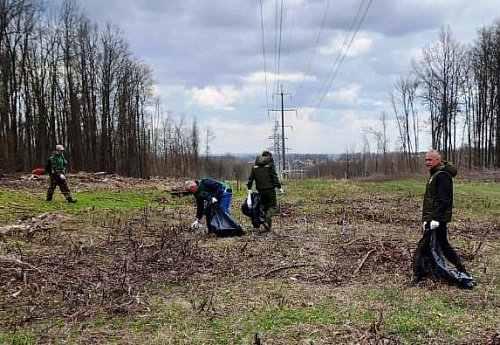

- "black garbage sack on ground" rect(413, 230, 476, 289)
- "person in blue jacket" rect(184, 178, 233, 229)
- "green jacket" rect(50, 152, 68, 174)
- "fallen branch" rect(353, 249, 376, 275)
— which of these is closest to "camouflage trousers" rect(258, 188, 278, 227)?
"person in blue jacket" rect(184, 178, 233, 229)

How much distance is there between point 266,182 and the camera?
34.5 ft

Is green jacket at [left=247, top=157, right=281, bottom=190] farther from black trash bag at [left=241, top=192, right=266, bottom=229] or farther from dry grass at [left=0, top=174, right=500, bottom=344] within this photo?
dry grass at [left=0, top=174, right=500, bottom=344]

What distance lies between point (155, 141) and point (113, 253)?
151 feet

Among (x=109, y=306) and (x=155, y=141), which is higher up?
(x=155, y=141)

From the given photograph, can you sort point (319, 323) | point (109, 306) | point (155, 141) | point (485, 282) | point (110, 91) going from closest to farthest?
1. point (319, 323)
2. point (109, 306)
3. point (485, 282)
4. point (110, 91)
5. point (155, 141)

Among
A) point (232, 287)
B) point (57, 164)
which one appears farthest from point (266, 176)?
point (57, 164)

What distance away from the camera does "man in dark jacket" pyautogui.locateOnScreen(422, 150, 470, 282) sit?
637cm

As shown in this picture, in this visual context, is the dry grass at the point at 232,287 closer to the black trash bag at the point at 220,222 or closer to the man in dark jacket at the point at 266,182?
the black trash bag at the point at 220,222

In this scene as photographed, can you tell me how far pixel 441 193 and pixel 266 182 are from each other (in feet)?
15.1

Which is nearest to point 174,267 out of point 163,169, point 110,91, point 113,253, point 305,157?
point 113,253

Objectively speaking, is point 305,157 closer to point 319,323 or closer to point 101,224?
point 101,224

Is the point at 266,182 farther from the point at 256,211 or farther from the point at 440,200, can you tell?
the point at 440,200

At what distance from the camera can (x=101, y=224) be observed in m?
11.4

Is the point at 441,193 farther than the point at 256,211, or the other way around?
the point at 256,211
